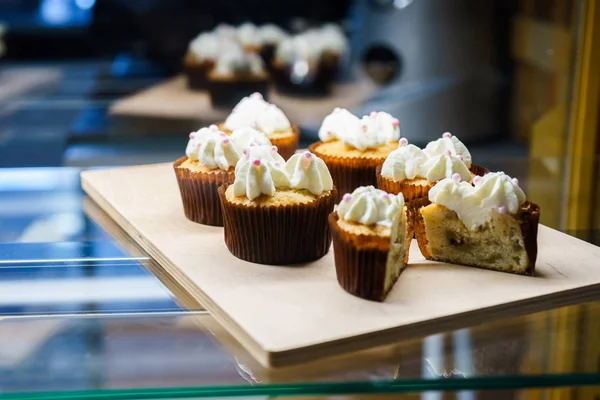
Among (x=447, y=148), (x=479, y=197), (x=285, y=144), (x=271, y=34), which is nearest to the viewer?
(x=479, y=197)

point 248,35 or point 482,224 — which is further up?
point 248,35

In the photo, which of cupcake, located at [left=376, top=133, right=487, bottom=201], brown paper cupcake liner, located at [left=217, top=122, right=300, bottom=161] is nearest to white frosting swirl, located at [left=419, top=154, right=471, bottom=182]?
cupcake, located at [left=376, top=133, right=487, bottom=201]

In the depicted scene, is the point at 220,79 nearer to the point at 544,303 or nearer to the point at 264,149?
the point at 264,149

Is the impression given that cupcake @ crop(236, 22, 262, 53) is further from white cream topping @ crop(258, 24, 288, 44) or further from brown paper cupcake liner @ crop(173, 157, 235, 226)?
brown paper cupcake liner @ crop(173, 157, 235, 226)

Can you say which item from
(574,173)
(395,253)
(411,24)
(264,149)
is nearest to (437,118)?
(411,24)

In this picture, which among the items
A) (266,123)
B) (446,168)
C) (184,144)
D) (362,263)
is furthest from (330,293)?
(184,144)

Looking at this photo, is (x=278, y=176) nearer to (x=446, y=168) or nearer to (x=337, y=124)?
(x=446, y=168)
